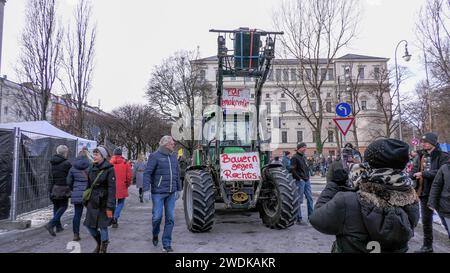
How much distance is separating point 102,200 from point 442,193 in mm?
5195

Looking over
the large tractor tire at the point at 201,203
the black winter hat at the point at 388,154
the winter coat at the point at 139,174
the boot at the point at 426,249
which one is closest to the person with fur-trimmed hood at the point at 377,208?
the black winter hat at the point at 388,154

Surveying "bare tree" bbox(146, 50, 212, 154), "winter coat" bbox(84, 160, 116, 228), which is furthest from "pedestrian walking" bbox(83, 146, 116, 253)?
"bare tree" bbox(146, 50, 212, 154)

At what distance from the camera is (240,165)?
275 inches

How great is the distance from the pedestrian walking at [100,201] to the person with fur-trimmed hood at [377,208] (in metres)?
3.88

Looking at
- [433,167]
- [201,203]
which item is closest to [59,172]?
[201,203]

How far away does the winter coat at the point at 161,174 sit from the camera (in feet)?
18.6

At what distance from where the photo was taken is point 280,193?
6680 mm

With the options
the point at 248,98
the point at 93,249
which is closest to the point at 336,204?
the point at 93,249

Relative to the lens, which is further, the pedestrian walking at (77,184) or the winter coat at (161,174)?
→ the pedestrian walking at (77,184)

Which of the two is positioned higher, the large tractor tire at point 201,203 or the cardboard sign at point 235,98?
the cardboard sign at point 235,98

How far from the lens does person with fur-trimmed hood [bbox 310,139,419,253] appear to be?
2.04 metres

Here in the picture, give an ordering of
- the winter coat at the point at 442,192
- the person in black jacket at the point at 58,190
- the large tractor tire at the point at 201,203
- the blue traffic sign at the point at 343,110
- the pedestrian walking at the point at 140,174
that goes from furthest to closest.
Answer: the pedestrian walking at the point at 140,174 → the blue traffic sign at the point at 343,110 → the person in black jacket at the point at 58,190 → the large tractor tire at the point at 201,203 → the winter coat at the point at 442,192

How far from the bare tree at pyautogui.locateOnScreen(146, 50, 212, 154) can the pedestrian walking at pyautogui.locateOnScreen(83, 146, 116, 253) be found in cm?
3249

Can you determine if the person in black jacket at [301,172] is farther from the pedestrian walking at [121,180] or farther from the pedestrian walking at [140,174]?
the pedestrian walking at [140,174]
